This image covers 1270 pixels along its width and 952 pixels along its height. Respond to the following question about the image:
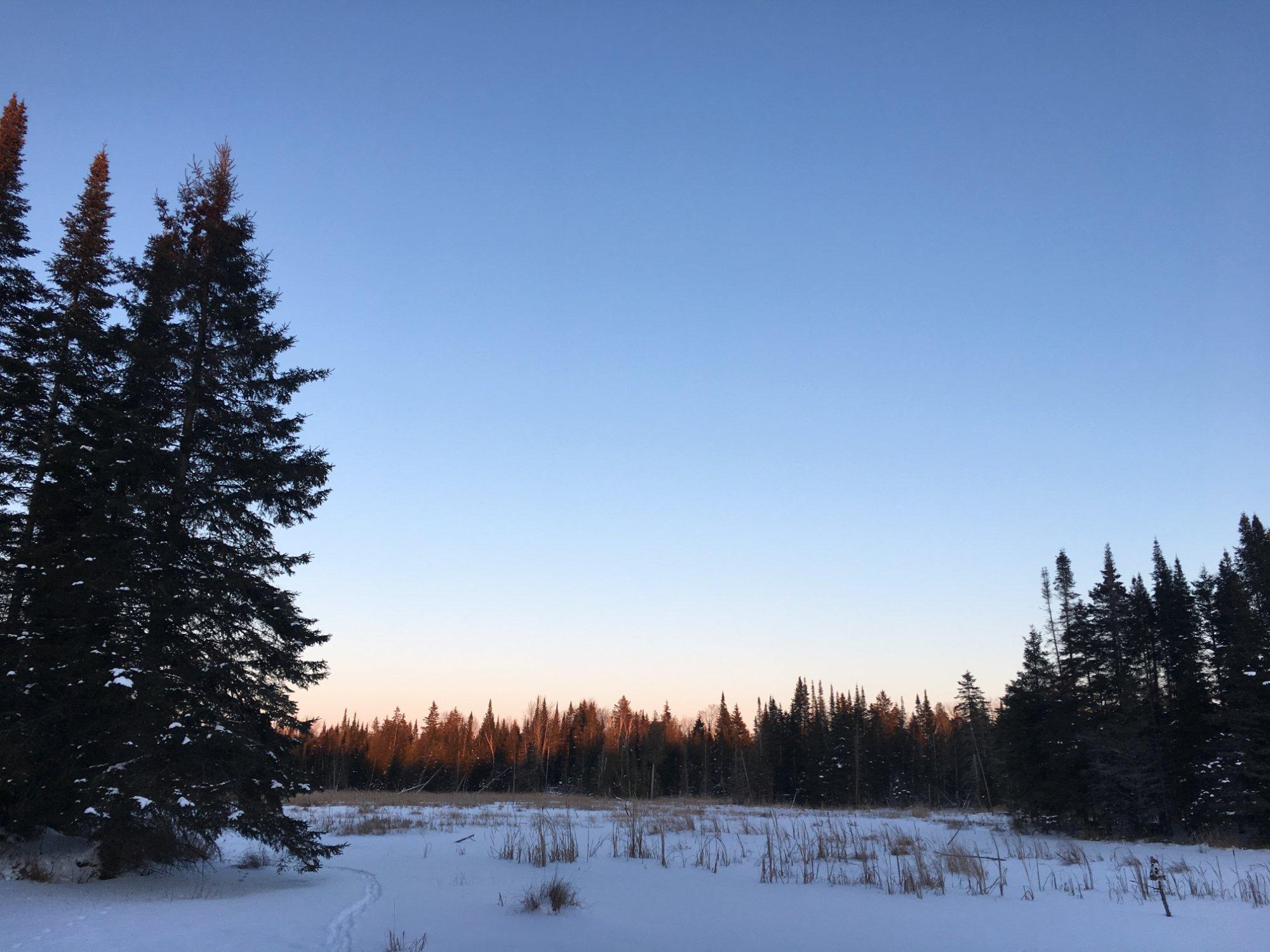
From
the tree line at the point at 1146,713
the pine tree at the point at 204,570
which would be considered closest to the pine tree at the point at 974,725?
the tree line at the point at 1146,713

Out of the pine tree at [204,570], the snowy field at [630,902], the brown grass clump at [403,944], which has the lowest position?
the snowy field at [630,902]

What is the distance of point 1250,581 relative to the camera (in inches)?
1508

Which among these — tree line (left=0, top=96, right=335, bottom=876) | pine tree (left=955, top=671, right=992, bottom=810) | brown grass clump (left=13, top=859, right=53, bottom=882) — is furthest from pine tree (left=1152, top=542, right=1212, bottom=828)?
brown grass clump (left=13, top=859, right=53, bottom=882)

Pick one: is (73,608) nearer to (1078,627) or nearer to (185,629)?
(185,629)

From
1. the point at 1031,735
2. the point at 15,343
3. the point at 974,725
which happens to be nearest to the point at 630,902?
the point at 15,343

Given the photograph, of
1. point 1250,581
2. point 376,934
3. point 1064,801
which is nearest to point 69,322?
point 376,934

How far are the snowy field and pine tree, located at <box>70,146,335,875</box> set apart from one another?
107cm

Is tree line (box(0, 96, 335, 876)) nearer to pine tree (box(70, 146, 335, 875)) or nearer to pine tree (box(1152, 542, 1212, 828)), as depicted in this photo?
pine tree (box(70, 146, 335, 875))

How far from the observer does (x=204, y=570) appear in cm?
1155

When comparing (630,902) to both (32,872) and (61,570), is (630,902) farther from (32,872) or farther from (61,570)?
(61,570)

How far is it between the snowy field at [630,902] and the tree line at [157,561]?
116 centimetres

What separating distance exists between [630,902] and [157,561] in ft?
29.9

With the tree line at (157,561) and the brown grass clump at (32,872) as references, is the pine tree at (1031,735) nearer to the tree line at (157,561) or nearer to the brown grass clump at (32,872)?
the tree line at (157,561)

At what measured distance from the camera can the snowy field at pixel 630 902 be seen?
727 cm
